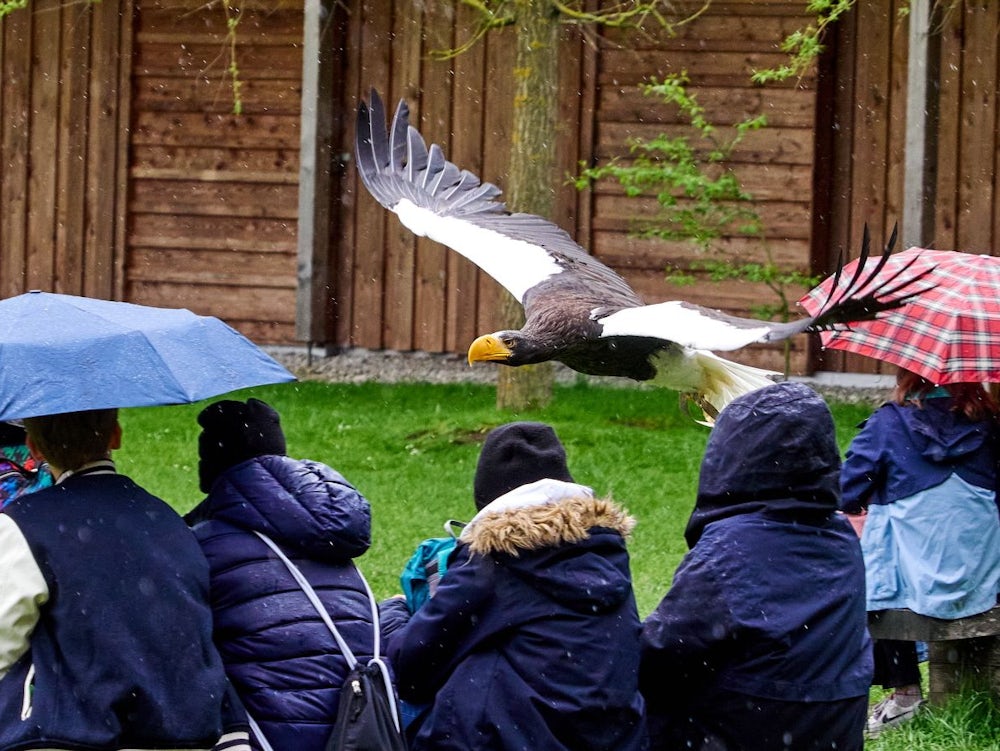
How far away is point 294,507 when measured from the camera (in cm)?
294

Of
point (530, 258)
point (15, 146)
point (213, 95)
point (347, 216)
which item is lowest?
point (530, 258)

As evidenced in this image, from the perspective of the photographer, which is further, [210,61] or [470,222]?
[210,61]

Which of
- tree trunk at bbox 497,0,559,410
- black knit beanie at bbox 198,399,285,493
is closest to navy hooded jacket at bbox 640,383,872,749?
black knit beanie at bbox 198,399,285,493

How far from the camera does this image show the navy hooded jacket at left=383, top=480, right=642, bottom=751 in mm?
2875

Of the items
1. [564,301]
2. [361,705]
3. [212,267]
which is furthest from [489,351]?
[212,267]

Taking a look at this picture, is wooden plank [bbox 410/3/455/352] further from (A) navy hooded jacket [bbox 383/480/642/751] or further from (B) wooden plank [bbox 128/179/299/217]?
(A) navy hooded jacket [bbox 383/480/642/751]

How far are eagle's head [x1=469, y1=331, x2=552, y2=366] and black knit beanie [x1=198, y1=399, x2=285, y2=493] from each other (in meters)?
2.75

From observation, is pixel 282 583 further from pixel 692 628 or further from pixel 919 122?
→ pixel 919 122

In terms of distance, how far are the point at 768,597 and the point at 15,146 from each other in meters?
11.5

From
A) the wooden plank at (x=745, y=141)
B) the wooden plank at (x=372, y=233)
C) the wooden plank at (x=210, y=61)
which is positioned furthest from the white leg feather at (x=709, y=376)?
the wooden plank at (x=210, y=61)

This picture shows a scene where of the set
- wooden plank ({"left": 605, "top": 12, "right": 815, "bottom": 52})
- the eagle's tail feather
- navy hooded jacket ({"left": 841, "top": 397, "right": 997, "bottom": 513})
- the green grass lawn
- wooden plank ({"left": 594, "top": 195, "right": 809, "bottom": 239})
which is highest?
wooden plank ({"left": 605, "top": 12, "right": 815, "bottom": 52})

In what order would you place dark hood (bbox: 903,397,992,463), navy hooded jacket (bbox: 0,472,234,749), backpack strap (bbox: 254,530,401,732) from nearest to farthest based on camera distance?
navy hooded jacket (bbox: 0,472,234,749), backpack strap (bbox: 254,530,401,732), dark hood (bbox: 903,397,992,463)

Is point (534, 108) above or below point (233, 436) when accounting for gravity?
above

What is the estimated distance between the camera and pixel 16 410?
9.13 feet
